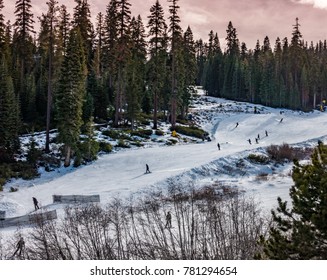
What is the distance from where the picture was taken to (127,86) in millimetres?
42625

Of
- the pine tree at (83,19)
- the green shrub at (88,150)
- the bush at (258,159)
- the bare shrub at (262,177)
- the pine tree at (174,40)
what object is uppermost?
the pine tree at (83,19)

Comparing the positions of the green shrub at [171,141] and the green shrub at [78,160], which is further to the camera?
the green shrub at [171,141]

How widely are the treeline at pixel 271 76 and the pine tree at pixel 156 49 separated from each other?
142 feet

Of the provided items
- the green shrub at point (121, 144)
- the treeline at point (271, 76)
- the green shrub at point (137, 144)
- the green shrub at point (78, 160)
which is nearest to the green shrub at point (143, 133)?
the green shrub at point (137, 144)

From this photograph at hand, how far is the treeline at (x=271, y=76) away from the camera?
269 ft

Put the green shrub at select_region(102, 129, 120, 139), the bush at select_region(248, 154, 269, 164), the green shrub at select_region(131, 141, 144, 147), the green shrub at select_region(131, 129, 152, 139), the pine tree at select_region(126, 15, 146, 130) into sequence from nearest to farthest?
the bush at select_region(248, 154, 269, 164), the green shrub at select_region(131, 141, 144, 147), the green shrub at select_region(102, 129, 120, 139), the green shrub at select_region(131, 129, 152, 139), the pine tree at select_region(126, 15, 146, 130)

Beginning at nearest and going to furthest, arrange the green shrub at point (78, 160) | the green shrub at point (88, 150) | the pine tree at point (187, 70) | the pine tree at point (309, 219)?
1. the pine tree at point (309, 219)
2. the green shrub at point (78, 160)
3. the green shrub at point (88, 150)
4. the pine tree at point (187, 70)

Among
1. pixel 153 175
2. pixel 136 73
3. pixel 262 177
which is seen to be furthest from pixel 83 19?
pixel 262 177

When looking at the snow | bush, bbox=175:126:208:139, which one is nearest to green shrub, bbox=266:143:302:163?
the snow

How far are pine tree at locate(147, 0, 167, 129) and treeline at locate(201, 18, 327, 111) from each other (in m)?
43.4

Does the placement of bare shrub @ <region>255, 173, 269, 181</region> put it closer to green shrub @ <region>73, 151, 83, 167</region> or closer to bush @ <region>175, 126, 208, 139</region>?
green shrub @ <region>73, 151, 83, 167</region>

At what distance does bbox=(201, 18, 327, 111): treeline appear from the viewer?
82000mm

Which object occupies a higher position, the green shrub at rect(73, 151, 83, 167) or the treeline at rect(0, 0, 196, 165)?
the treeline at rect(0, 0, 196, 165)

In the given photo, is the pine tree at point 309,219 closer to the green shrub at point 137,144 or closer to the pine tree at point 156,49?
the green shrub at point 137,144
